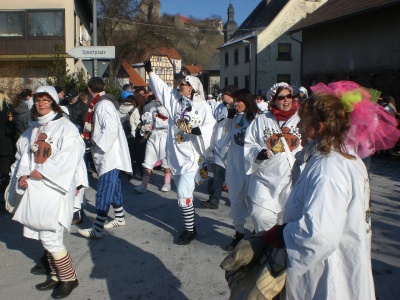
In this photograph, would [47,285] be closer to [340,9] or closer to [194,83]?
[194,83]

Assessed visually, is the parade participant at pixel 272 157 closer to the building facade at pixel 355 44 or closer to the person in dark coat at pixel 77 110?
the person in dark coat at pixel 77 110

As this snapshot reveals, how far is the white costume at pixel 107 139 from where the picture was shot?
235 inches

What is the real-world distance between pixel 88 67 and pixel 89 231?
5.90 meters

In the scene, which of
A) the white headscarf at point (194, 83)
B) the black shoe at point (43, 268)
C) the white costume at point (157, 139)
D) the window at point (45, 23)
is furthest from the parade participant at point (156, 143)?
the window at point (45, 23)

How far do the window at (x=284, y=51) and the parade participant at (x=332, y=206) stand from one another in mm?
37765

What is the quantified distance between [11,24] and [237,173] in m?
23.3

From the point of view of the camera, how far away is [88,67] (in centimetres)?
1108

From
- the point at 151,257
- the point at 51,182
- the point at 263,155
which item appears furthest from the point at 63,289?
the point at 263,155

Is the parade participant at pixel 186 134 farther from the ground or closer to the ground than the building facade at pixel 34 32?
closer to the ground

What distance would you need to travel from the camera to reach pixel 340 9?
2309 cm

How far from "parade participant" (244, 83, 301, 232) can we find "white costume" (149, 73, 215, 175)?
120cm

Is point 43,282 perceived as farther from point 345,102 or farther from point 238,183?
point 345,102

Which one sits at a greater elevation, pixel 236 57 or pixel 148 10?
pixel 148 10

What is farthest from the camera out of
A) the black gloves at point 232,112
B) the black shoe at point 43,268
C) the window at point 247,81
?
the window at point 247,81
